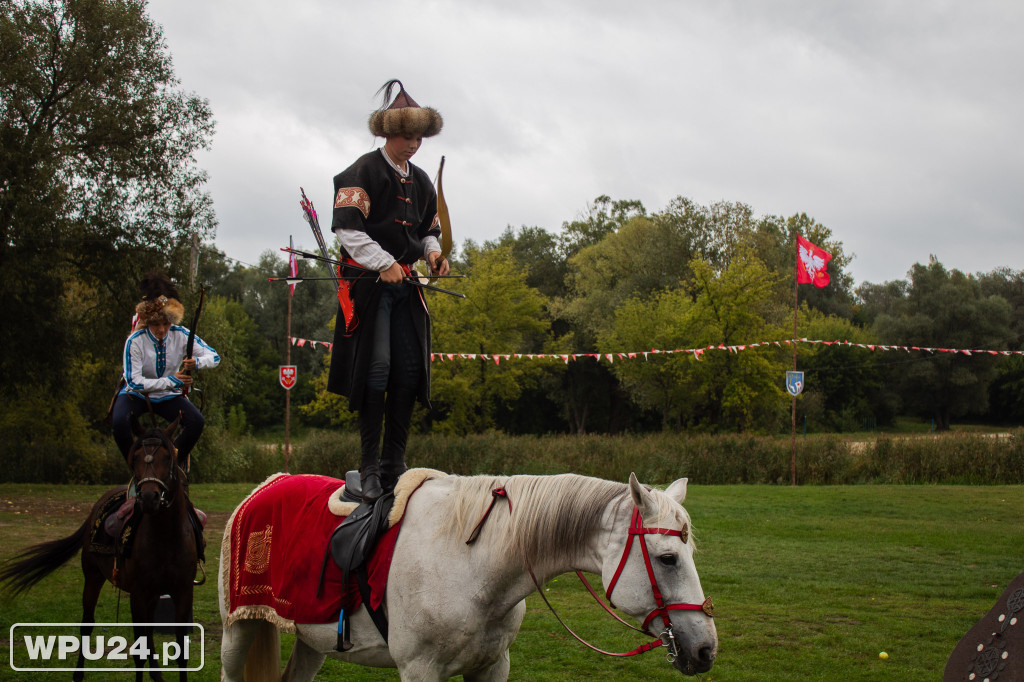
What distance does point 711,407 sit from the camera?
48.7 m

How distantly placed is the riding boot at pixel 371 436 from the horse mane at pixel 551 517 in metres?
0.63

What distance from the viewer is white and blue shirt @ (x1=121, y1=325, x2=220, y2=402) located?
6.21 m

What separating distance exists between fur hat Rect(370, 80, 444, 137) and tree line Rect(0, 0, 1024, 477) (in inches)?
714

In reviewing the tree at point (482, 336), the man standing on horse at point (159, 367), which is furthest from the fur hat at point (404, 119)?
the tree at point (482, 336)

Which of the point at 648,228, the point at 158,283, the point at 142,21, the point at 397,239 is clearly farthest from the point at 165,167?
the point at 648,228

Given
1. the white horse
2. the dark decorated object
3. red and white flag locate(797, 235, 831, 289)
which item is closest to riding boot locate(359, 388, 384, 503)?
the white horse

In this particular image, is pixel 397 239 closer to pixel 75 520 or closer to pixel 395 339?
pixel 395 339

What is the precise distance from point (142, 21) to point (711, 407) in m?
36.2

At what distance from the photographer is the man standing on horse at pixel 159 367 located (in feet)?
20.6

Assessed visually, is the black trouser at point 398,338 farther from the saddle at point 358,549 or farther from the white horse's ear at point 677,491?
the white horse's ear at point 677,491

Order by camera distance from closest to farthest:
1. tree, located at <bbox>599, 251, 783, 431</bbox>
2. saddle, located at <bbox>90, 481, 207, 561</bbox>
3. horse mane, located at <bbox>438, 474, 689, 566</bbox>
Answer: horse mane, located at <bbox>438, 474, 689, 566</bbox> → saddle, located at <bbox>90, 481, 207, 561</bbox> → tree, located at <bbox>599, 251, 783, 431</bbox>

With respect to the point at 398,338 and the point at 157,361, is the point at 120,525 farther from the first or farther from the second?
the point at 398,338

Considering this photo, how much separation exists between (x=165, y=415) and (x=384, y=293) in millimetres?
3291

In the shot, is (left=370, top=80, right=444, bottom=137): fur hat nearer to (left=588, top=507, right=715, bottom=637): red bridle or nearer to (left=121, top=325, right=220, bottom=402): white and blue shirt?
(left=588, top=507, right=715, bottom=637): red bridle
